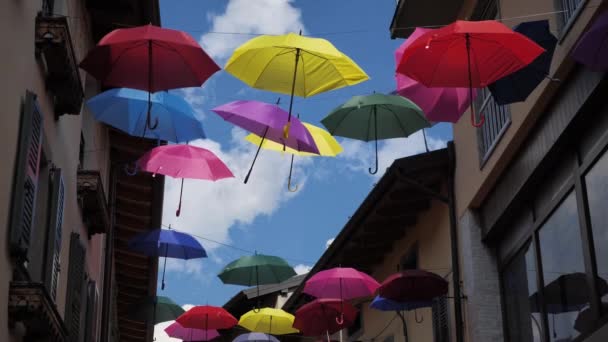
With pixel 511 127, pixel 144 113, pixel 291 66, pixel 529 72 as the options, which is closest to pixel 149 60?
pixel 291 66

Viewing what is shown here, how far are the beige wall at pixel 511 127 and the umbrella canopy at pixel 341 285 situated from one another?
1991 millimetres

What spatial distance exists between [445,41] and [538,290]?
15.4ft

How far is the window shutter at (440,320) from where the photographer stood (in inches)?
637

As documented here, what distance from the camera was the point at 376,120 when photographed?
12883 mm

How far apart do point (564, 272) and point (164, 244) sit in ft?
24.2

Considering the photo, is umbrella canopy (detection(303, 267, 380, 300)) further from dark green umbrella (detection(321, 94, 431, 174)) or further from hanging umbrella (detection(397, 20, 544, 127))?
hanging umbrella (detection(397, 20, 544, 127))

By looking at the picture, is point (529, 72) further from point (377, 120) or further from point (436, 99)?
point (377, 120)

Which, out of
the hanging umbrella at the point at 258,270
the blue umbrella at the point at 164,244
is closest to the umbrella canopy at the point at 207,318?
the hanging umbrella at the point at 258,270

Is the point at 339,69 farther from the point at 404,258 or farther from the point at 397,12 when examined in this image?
the point at 404,258

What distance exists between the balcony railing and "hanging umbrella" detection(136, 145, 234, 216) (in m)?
3.71

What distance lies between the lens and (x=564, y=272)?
11.8 metres

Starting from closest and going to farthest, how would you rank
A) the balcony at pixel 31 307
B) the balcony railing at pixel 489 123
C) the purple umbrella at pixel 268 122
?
the balcony at pixel 31 307, the purple umbrella at pixel 268 122, the balcony railing at pixel 489 123

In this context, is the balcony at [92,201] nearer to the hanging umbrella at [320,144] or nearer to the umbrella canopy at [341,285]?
the hanging umbrella at [320,144]

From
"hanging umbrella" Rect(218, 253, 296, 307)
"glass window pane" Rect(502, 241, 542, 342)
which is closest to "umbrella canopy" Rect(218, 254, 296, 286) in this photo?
"hanging umbrella" Rect(218, 253, 296, 307)
